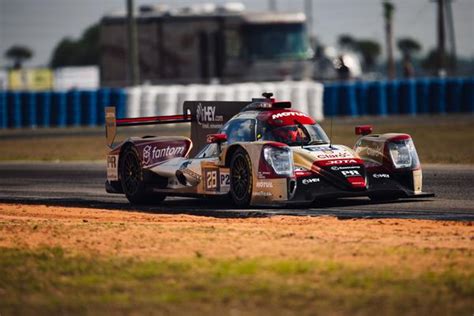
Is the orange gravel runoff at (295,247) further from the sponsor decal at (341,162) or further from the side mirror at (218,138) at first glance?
the side mirror at (218,138)

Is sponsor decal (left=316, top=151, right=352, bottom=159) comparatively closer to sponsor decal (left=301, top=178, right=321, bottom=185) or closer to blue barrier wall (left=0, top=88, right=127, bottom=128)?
sponsor decal (left=301, top=178, right=321, bottom=185)

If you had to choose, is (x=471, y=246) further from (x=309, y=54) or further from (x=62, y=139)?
(x=309, y=54)

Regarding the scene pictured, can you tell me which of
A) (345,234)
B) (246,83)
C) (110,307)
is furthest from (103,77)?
(110,307)

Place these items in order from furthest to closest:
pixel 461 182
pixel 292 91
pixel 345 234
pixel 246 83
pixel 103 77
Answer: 1. pixel 103 77
2. pixel 246 83
3. pixel 292 91
4. pixel 461 182
5. pixel 345 234

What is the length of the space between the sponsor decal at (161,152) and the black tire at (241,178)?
166 cm

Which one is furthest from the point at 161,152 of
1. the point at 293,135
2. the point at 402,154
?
the point at 402,154

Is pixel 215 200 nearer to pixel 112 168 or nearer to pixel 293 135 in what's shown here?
pixel 112 168

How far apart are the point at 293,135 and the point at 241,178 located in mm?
822

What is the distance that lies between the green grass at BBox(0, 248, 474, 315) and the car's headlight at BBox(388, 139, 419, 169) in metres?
5.49

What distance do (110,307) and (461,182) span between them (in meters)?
10.6

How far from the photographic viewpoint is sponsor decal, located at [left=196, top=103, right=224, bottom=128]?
1739 centimetres

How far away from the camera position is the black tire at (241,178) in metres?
15.2

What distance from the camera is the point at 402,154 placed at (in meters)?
15.9

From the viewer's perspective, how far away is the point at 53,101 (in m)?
39.6
